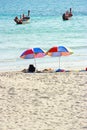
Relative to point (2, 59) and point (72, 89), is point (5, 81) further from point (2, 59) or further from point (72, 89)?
point (2, 59)

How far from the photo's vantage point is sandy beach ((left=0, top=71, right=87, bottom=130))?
39.6ft

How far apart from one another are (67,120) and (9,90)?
12.8ft

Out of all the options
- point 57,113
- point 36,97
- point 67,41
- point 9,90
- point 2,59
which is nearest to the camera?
point 57,113

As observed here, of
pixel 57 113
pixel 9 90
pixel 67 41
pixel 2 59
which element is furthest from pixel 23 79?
pixel 67 41

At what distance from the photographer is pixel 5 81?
17.3m

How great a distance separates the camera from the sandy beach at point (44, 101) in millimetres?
12078

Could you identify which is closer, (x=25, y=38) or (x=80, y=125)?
(x=80, y=125)

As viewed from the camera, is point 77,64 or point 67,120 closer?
point 67,120

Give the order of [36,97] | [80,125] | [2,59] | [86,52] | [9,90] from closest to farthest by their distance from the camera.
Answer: [80,125]
[36,97]
[9,90]
[2,59]
[86,52]

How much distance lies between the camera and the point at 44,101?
46.7ft

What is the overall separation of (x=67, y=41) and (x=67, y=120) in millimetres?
24080

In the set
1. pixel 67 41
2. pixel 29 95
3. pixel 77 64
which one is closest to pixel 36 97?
pixel 29 95

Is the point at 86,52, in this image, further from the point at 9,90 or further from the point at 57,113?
the point at 57,113

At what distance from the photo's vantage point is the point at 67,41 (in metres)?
36.1
